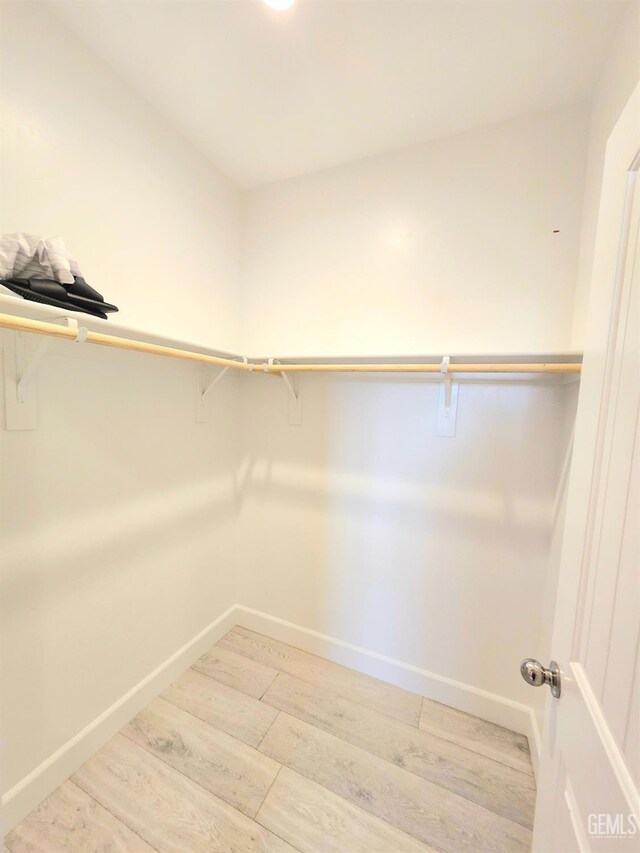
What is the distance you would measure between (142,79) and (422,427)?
1784 mm

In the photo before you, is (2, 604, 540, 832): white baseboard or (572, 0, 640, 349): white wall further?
(2, 604, 540, 832): white baseboard

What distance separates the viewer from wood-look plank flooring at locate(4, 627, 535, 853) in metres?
1.04

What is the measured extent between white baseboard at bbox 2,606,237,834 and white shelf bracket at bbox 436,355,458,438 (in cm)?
167

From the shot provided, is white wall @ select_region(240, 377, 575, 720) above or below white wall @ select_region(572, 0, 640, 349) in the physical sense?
below

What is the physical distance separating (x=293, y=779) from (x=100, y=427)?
4.93 feet

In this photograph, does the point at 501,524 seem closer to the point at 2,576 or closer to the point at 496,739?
the point at 496,739

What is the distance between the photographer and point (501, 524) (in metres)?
1.40

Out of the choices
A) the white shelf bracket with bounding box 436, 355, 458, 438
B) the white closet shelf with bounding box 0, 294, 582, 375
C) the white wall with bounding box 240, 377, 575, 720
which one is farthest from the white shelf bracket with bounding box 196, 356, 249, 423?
the white shelf bracket with bounding box 436, 355, 458, 438

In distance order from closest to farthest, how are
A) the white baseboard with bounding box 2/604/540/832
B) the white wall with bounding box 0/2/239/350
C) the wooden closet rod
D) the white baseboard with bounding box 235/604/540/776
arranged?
1. the wooden closet rod
2. the white wall with bounding box 0/2/239/350
3. the white baseboard with bounding box 2/604/540/832
4. the white baseboard with bounding box 235/604/540/776

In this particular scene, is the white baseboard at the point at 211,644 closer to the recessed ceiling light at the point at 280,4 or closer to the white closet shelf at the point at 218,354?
the white closet shelf at the point at 218,354

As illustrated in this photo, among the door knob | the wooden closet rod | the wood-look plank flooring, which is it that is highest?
the wooden closet rod

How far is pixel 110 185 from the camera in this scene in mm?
1229

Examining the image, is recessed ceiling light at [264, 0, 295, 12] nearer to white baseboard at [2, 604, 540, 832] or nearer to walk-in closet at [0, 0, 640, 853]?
walk-in closet at [0, 0, 640, 853]

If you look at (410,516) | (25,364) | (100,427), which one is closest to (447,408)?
(410,516)
